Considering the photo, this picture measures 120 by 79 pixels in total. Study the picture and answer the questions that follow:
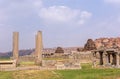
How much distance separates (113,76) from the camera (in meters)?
36.2

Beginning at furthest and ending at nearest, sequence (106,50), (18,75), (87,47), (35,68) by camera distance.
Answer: (87,47) → (106,50) → (35,68) → (18,75)

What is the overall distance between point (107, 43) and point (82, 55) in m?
55.4

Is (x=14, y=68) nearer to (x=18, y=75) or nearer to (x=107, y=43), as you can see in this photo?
(x=18, y=75)

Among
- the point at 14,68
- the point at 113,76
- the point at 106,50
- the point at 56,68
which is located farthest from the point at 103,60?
the point at 113,76

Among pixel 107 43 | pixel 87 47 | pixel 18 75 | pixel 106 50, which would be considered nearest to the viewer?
pixel 18 75

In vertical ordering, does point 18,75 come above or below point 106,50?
below

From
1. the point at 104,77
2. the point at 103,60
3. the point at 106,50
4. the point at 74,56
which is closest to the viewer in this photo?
the point at 104,77

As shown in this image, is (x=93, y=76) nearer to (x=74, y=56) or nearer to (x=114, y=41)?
(x=74, y=56)

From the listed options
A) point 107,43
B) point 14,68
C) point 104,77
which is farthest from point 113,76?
point 107,43

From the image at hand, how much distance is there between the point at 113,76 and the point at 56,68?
13403mm

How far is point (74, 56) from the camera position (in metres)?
69.6

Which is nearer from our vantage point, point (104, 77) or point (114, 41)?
point (104, 77)

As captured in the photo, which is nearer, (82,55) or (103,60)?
(103,60)

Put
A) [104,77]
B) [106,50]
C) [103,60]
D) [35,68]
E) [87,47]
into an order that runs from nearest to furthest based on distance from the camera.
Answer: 1. [104,77]
2. [35,68]
3. [106,50]
4. [103,60]
5. [87,47]
